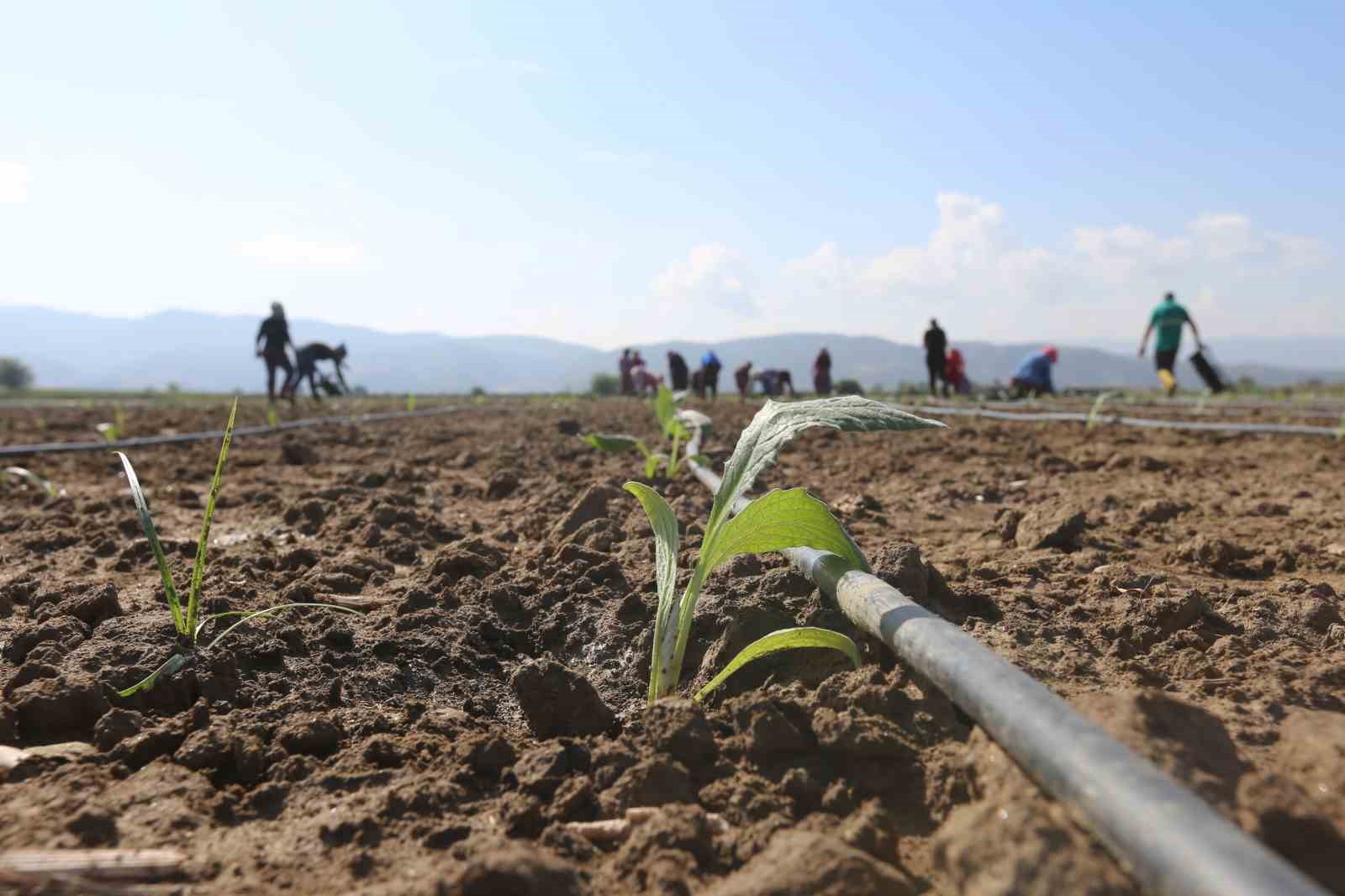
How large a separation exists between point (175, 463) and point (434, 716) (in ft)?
A: 14.2

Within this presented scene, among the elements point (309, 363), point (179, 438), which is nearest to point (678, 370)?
point (309, 363)

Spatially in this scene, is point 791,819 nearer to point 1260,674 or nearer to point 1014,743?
point 1014,743

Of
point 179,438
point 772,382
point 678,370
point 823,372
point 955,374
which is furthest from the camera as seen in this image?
point 772,382

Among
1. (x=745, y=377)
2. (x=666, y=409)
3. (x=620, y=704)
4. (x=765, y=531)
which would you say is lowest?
(x=620, y=704)

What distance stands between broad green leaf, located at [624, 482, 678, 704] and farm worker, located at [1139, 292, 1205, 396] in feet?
34.6

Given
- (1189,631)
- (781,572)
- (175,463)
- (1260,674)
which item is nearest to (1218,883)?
(1260,674)

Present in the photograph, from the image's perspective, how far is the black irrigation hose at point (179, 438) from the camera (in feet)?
16.8

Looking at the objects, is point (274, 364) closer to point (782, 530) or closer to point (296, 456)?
point (296, 456)

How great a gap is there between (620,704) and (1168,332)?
1123 cm

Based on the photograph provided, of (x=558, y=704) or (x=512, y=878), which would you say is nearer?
(x=512, y=878)

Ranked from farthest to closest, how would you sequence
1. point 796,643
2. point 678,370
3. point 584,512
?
point 678,370
point 584,512
point 796,643

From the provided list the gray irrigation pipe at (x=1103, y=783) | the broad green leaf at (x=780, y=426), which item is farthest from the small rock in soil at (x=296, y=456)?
the gray irrigation pipe at (x=1103, y=783)

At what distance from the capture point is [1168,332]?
416 inches

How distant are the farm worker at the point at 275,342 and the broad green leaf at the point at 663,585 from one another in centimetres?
1018
